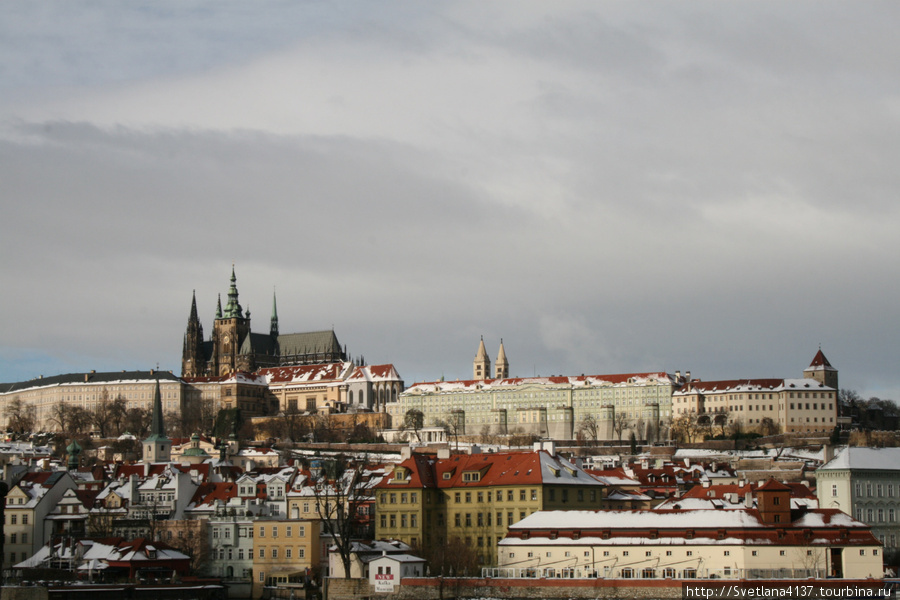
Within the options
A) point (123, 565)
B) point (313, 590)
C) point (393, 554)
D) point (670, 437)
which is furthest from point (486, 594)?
point (670, 437)

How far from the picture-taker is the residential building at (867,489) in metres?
86.4

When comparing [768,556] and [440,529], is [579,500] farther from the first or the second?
[768,556]

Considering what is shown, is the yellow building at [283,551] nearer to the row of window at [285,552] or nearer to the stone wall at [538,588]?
the row of window at [285,552]

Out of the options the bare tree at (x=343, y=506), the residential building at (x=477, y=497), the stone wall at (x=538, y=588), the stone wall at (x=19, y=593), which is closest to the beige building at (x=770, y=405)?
the bare tree at (x=343, y=506)

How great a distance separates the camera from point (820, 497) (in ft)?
293

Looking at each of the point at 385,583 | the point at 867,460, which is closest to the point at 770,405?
the point at 867,460

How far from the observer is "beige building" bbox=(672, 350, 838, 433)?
19025 centimetres

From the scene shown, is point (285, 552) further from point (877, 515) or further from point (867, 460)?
point (867, 460)

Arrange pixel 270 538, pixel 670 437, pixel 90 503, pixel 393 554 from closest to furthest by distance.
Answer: pixel 393 554
pixel 270 538
pixel 90 503
pixel 670 437

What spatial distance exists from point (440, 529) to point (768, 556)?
66.7ft

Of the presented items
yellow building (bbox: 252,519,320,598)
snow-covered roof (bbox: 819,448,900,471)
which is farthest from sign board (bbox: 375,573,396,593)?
snow-covered roof (bbox: 819,448,900,471)

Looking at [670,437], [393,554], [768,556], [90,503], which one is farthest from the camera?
[670,437]

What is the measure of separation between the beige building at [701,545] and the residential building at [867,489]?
19.8 meters

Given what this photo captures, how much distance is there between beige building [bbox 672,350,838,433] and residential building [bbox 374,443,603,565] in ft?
377
